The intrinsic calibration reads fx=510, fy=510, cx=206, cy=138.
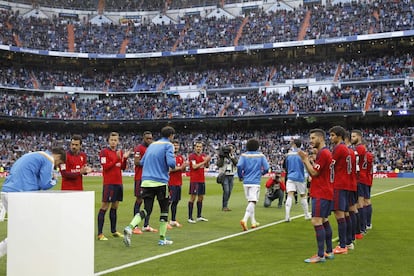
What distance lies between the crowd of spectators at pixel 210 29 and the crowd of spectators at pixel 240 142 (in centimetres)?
1138

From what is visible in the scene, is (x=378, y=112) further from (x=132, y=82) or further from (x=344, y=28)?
(x=132, y=82)

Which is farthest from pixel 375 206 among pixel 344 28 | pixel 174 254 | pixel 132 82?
pixel 132 82

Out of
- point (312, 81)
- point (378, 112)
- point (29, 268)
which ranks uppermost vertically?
point (312, 81)

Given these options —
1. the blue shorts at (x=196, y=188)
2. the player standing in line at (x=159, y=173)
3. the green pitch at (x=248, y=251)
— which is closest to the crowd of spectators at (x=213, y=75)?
the green pitch at (x=248, y=251)

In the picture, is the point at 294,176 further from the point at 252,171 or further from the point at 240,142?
the point at 240,142

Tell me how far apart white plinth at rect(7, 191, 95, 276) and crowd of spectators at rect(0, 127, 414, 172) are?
44.3m

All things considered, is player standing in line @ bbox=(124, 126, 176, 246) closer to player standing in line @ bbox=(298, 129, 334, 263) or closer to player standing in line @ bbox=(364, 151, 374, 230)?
player standing in line @ bbox=(298, 129, 334, 263)

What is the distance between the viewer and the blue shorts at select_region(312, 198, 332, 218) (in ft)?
29.9

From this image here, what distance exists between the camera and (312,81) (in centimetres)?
5825

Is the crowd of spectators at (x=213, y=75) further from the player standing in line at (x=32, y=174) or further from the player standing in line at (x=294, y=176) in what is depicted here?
the player standing in line at (x=32, y=174)

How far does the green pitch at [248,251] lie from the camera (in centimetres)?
845

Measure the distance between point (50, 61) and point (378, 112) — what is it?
140 feet

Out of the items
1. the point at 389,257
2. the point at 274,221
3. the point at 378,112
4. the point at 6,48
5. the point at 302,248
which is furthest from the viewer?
the point at 6,48

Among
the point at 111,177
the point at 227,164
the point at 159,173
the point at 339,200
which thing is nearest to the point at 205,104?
the point at 227,164
